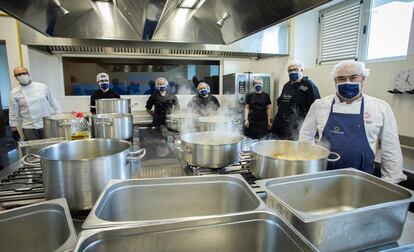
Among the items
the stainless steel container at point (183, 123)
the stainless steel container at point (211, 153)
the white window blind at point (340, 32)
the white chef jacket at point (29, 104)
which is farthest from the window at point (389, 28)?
the white chef jacket at point (29, 104)

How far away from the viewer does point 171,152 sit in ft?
4.92

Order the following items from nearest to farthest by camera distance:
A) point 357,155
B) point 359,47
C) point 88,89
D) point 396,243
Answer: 1. point 396,243
2. point 357,155
3. point 359,47
4. point 88,89

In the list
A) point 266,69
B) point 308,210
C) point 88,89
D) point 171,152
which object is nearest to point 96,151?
point 171,152

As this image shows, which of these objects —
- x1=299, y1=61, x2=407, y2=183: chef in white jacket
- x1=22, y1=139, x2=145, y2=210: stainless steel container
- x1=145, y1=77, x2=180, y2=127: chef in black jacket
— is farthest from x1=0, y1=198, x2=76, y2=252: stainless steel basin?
x1=145, y1=77, x2=180, y2=127: chef in black jacket

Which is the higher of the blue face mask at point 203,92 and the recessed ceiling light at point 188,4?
the recessed ceiling light at point 188,4

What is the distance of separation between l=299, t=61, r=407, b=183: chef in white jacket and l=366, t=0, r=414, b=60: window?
142 centimetres

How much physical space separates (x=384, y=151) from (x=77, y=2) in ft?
6.54

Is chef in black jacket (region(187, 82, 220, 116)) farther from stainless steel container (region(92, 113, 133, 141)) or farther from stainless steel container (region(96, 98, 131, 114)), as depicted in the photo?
stainless steel container (region(92, 113, 133, 141))

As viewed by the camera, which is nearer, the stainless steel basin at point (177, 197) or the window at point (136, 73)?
the stainless steel basin at point (177, 197)

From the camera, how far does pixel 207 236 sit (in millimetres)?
587

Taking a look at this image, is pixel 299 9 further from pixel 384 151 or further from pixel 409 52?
pixel 409 52

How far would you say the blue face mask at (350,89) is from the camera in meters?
1.28

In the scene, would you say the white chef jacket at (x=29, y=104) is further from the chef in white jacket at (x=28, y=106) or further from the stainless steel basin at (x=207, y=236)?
the stainless steel basin at (x=207, y=236)

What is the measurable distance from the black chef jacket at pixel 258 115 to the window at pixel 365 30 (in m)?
1.13
